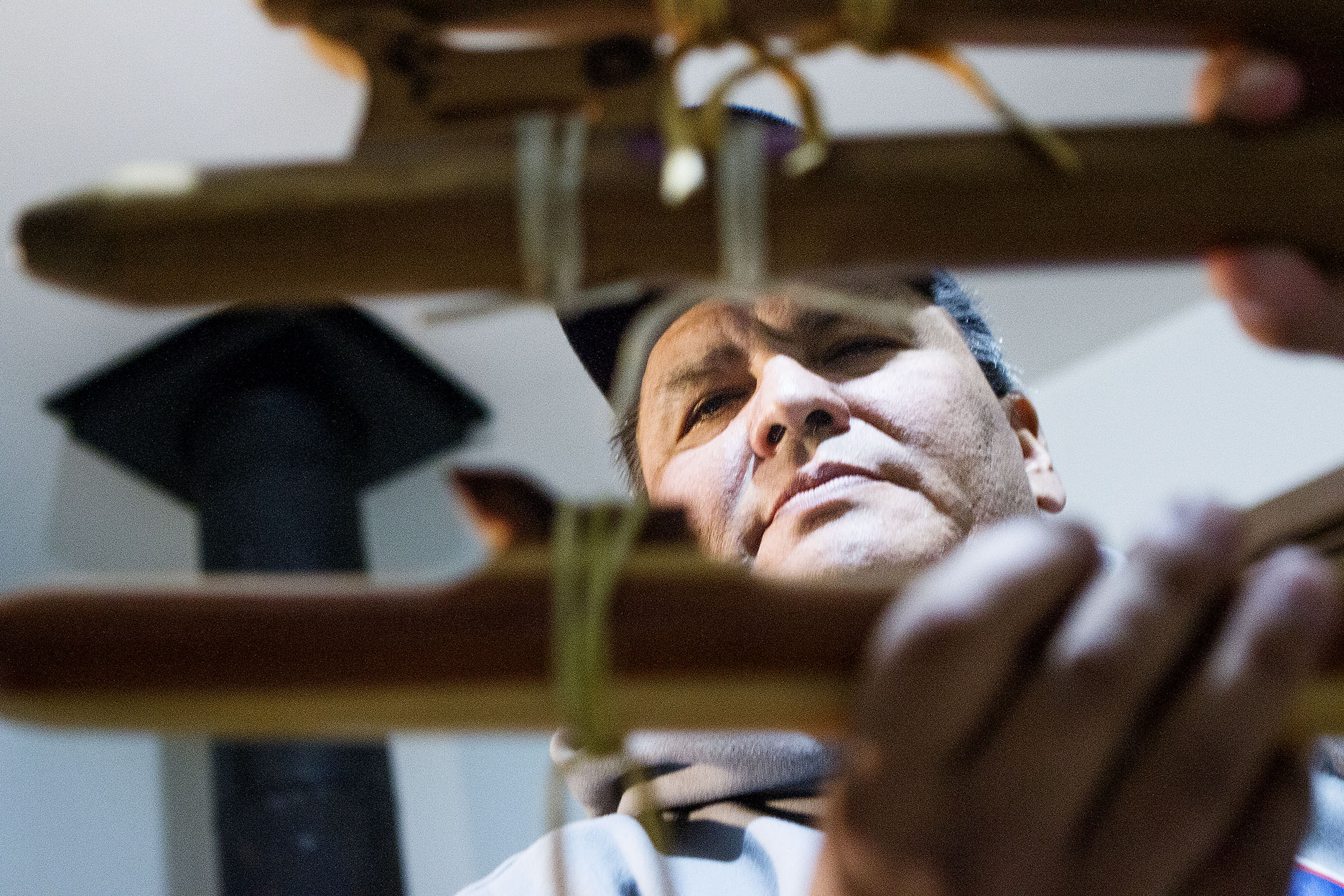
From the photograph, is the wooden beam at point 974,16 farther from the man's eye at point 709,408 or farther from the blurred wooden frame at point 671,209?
the man's eye at point 709,408

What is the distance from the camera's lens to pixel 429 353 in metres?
2.35

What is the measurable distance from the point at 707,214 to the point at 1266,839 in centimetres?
24

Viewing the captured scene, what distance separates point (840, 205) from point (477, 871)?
278 cm

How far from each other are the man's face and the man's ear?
0.32ft

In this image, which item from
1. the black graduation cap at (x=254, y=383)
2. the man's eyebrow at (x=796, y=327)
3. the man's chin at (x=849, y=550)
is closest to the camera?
the man's chin at (x=849, y=550)

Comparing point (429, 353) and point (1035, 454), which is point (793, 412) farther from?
point (429, 353)

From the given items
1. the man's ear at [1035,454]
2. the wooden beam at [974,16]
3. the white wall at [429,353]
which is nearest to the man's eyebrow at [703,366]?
the man's ear at [1035,454]

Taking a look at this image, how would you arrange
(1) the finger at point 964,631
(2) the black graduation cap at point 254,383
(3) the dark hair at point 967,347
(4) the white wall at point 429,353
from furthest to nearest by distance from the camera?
1. (2) the black graduation cap at point 254,383
2. (4) the white wall at point 429,353
3. (3) the dark hair at point 967,347
4. (1) the finger at point 964,631

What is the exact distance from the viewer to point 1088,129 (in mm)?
326

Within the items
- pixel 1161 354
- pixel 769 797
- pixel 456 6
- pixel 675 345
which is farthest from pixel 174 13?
pixel 1161 354

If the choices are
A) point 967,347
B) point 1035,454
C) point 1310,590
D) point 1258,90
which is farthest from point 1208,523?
point 1035,454

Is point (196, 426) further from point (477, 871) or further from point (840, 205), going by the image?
point (840, 205)

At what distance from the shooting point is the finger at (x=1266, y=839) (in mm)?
316

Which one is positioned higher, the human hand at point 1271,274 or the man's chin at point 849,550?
the human hand at point 1271,274
